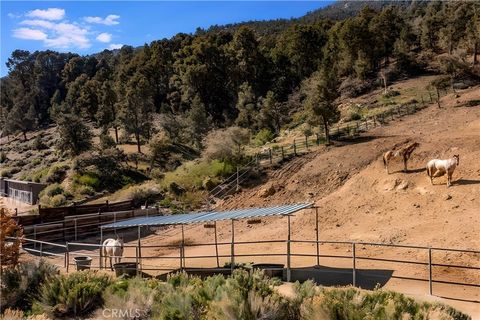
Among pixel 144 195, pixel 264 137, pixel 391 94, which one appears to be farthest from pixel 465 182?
pixel 391 94

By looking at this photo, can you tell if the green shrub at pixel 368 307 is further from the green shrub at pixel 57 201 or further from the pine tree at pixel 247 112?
the pine tree at pixel 247 112

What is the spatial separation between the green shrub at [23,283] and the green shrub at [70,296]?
568 mm

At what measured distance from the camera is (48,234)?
23875mm

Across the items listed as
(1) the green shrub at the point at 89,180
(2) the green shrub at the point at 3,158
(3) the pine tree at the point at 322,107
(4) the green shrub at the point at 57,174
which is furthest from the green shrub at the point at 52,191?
(2) the green shrub at the point at 3,158

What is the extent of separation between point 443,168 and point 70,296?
18022 mm

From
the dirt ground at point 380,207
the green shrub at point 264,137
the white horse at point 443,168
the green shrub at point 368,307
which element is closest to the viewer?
the green shrub at point 368,307

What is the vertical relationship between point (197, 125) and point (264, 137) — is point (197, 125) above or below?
above

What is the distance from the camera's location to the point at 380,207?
23.7m

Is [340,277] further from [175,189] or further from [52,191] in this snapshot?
[52,191]

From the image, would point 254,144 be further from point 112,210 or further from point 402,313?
point 402,313

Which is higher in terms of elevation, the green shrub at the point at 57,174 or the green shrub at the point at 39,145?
the green shrub at the point at 39,145

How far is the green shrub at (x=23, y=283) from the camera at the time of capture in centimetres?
1268

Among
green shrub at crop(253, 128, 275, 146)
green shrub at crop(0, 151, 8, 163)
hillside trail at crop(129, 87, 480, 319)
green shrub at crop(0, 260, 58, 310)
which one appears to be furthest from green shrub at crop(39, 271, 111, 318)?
green shrub at crop(0, 151, 8, 163)

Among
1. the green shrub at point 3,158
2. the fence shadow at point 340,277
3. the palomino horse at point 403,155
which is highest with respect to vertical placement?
the green shrub at point 3,158
